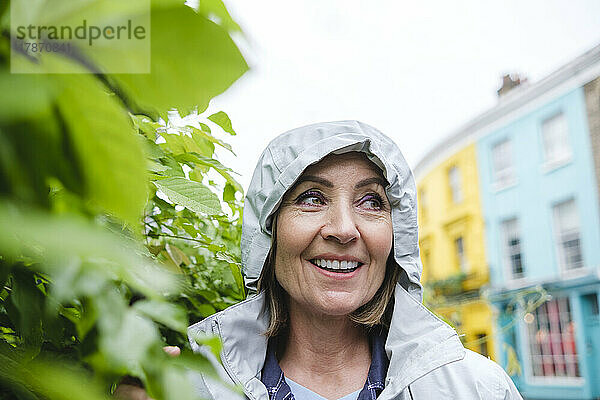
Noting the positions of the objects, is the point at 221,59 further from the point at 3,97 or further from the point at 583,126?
the point at 583,126

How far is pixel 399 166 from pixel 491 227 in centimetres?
1737

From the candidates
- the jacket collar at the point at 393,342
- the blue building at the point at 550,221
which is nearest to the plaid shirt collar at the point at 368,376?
the jacket collar at the point at 393,342

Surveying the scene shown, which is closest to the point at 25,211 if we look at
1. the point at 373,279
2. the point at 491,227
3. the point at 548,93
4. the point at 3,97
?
the point at 3,97

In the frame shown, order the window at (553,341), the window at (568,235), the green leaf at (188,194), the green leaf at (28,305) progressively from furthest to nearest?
the window at (568,235), the window at (553,341), the green leaf at (188,194), the green leaf at (28,305)

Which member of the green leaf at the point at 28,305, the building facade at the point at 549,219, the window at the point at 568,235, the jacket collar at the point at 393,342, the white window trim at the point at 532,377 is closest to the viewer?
the green leaf at the point at 28,305

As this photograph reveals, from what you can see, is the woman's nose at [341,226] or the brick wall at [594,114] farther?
the brick wall at [594,114]

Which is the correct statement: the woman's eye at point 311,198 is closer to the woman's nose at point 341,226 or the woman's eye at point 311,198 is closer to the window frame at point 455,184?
the woman's nose at point 341,226

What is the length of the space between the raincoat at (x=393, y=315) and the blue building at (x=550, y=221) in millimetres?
12612

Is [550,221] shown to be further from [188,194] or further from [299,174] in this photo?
[188,194]

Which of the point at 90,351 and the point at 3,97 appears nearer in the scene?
the point at 3,97

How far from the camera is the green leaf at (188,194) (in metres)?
0.94

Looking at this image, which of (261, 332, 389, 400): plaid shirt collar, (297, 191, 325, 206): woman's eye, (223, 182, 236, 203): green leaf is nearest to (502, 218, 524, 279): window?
(261, 332, 389, 400): plaid shirt collar

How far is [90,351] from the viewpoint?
1.16 feet

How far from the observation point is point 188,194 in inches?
37.9
